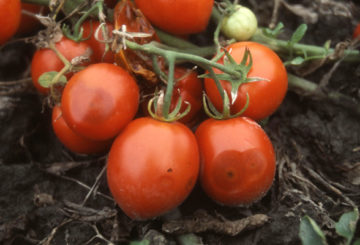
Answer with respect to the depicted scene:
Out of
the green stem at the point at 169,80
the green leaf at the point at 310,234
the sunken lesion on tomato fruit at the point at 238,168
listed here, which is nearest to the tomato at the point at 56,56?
the green stem at the point at 169,80

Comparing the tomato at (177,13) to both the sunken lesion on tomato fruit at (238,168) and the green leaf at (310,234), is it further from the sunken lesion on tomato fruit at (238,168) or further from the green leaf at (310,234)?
the green leaf at (310,234)

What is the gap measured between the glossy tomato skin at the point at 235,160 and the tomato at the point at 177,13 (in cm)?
47

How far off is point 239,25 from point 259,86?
1.27 feet

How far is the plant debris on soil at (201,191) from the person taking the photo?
1.65 meters

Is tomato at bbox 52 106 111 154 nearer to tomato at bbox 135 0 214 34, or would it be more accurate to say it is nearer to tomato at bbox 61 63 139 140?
tomato at bbox 61 63 139 140

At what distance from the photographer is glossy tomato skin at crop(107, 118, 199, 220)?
4.69ft

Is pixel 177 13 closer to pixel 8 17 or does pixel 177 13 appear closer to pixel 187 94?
pixel 187 94

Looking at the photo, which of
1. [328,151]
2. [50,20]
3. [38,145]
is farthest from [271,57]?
[38,145]

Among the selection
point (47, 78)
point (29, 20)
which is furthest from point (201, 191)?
point (29, 20)

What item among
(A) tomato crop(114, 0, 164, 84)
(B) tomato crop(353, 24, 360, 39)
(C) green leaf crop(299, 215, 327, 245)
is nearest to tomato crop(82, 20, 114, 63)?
(A) tomato crop(114, 0, 164, 84)

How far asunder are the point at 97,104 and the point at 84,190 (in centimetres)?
55

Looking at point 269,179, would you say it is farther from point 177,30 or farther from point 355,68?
point 355,68

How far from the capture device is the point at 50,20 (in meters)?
1.77

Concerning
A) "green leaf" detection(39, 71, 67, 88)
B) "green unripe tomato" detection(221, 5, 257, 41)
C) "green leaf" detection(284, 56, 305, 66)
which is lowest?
"green leaf" detection(284, 56, 305, 66)
